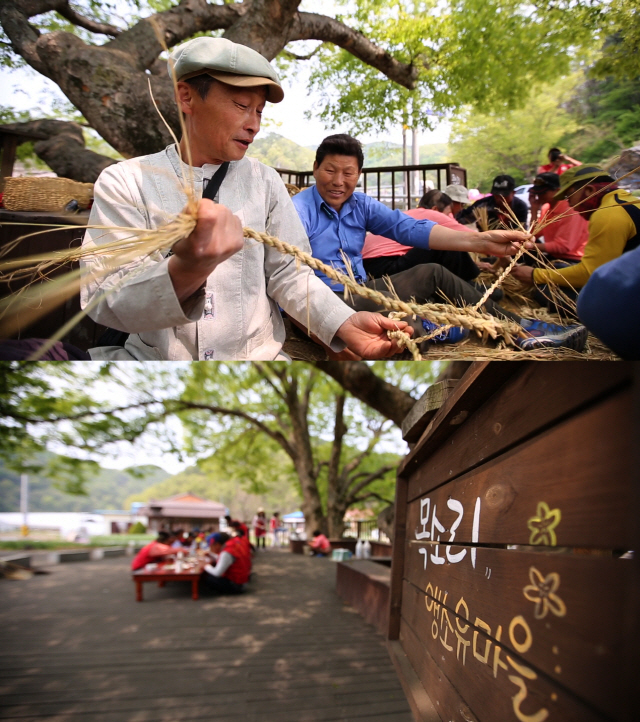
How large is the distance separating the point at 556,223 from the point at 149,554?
5.15m

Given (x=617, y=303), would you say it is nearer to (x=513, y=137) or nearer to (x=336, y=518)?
(x=513, y=137)

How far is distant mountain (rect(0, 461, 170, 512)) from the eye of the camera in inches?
59.7

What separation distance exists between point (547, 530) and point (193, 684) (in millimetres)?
1768

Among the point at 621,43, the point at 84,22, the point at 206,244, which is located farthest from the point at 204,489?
the point at 621,43

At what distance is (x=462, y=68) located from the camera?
1.64 meters

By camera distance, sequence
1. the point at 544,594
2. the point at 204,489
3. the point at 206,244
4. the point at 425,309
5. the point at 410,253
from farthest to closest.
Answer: the point at 204,489, the point at 410,253, the point at 425,309, the point at 206,244, the point at 544,594

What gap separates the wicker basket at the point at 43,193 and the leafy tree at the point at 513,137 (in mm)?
1239

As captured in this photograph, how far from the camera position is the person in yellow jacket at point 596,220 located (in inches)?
52.2

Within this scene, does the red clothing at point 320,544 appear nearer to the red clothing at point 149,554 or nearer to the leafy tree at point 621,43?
the red clothing at point 149,554

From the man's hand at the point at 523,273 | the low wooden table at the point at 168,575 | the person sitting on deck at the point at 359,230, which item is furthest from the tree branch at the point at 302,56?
the low wooden table at the point at 168,575

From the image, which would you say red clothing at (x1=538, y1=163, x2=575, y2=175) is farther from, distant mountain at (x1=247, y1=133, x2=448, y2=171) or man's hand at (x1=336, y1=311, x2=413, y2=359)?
man's hand at (x1=336, y1=311, x2=413, y2=359)

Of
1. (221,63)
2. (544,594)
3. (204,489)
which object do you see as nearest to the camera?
(544,594)

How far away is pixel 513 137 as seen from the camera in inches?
67.6

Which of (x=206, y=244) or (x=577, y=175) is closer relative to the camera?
(x=206, y=244)
